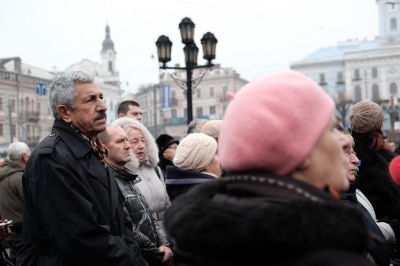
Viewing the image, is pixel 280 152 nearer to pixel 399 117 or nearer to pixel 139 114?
pixel 139 114

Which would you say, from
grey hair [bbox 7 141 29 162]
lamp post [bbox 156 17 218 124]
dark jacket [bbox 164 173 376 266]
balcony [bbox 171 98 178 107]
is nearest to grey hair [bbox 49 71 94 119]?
dark jacket [bbox 164 173 376 266]

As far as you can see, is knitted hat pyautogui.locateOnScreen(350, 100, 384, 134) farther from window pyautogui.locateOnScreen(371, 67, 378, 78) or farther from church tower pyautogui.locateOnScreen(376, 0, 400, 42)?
church tower pyautogui.locateOnScreen(376, 0, 400, 42)

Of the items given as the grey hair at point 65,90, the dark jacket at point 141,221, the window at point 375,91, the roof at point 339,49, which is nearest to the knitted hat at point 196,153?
the dark jacket at point 141,221

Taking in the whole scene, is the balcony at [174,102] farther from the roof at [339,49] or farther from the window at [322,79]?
the window at [322,79]

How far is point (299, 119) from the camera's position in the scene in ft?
4.80

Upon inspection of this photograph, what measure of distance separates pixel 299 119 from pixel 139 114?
5.51 metres

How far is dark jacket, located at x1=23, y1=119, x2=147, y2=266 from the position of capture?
2809mm

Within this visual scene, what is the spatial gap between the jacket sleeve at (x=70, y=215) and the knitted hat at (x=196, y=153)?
983 mm

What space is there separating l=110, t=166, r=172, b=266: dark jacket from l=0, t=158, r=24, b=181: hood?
2.75 m

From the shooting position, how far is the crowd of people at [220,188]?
1364 millimetres

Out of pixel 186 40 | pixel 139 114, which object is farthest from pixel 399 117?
pixel 139 114

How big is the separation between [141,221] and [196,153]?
67 centimetres

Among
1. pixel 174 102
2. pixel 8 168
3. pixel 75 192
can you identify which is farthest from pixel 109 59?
pixel 75 192

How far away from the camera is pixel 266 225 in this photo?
52.7 inches
